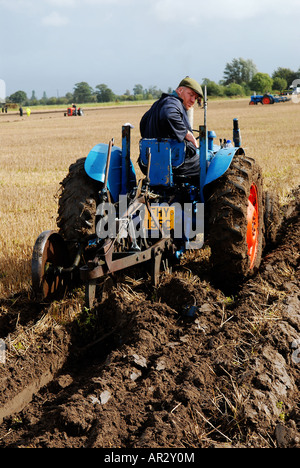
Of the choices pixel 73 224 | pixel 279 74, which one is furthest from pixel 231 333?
pixel 279 74

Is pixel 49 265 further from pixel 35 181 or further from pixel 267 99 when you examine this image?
pixel 267 99

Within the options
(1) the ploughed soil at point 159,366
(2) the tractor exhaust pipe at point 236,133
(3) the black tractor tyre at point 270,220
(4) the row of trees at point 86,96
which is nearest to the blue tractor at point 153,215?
(1) the ploughed soil at point 159,366

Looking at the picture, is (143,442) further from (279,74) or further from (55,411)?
(279,74)

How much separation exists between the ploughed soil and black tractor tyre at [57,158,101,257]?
522 millimetres

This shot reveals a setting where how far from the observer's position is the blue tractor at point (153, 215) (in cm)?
420

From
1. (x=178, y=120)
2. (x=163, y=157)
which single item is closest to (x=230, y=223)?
(x=163, y=157)

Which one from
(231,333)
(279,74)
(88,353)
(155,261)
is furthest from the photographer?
(279,74)

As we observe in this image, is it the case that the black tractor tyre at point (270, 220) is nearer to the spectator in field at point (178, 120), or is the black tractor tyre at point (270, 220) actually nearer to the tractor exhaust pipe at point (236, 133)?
the tractor exhaust pipe at point (236, 133)

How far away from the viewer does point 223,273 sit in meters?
→ 4.59

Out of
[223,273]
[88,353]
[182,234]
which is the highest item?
[182,234]

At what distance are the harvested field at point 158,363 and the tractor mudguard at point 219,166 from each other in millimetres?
910

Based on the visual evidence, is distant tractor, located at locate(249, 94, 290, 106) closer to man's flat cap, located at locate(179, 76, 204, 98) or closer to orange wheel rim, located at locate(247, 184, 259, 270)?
orange wheel rim, located at locate(247, 184, 259, 270)

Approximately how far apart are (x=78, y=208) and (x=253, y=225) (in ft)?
5.64

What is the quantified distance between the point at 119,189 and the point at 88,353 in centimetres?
170
